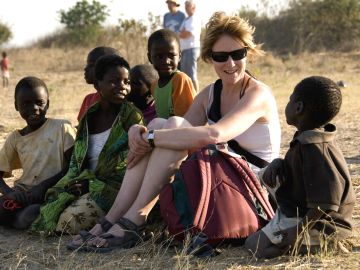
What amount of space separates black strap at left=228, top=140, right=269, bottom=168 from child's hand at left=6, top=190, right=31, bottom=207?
1316 mm

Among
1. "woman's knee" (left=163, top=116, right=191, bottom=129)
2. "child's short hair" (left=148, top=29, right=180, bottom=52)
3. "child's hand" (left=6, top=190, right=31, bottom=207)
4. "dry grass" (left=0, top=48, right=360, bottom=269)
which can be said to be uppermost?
"child's short hair" (left=148, top=29, right=180, bottom=52)

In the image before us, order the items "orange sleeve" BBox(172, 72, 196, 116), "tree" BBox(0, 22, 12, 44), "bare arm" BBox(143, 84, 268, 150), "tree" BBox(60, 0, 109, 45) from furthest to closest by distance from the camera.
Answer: "tree" BBox(0, 22, 12, 44) < "tree" BBox(60, 0, 109, 45) < "orange sleeve" BBox(172, 72, 196, 116) < "bare arm" BBox(143, 84, 268, 150)

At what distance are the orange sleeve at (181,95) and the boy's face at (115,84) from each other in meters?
0.52

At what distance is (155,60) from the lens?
475 centimetres

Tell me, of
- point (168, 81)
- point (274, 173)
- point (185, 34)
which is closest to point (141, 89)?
point (168, 81)

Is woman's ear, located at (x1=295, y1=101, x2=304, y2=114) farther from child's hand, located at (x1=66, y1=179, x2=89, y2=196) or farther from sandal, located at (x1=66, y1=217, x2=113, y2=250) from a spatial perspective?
child's hand, located at (x1=66, y1=179, x2=89, y2=196)

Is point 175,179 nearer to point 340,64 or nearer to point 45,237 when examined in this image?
point 45,237

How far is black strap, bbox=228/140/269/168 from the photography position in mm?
3793

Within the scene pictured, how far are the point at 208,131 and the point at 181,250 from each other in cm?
62

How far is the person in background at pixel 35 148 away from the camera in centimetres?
423

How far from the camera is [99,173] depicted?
4.07 meters

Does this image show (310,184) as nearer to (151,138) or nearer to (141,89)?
(151,138)

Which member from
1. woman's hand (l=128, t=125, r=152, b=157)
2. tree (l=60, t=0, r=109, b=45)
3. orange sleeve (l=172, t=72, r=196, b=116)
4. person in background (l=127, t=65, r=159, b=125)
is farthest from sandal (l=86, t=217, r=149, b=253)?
tree (l=60, t=0, r=109, b=45)

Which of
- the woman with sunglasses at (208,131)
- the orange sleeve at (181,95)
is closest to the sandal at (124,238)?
the woman with sunglasses at (208,131)
